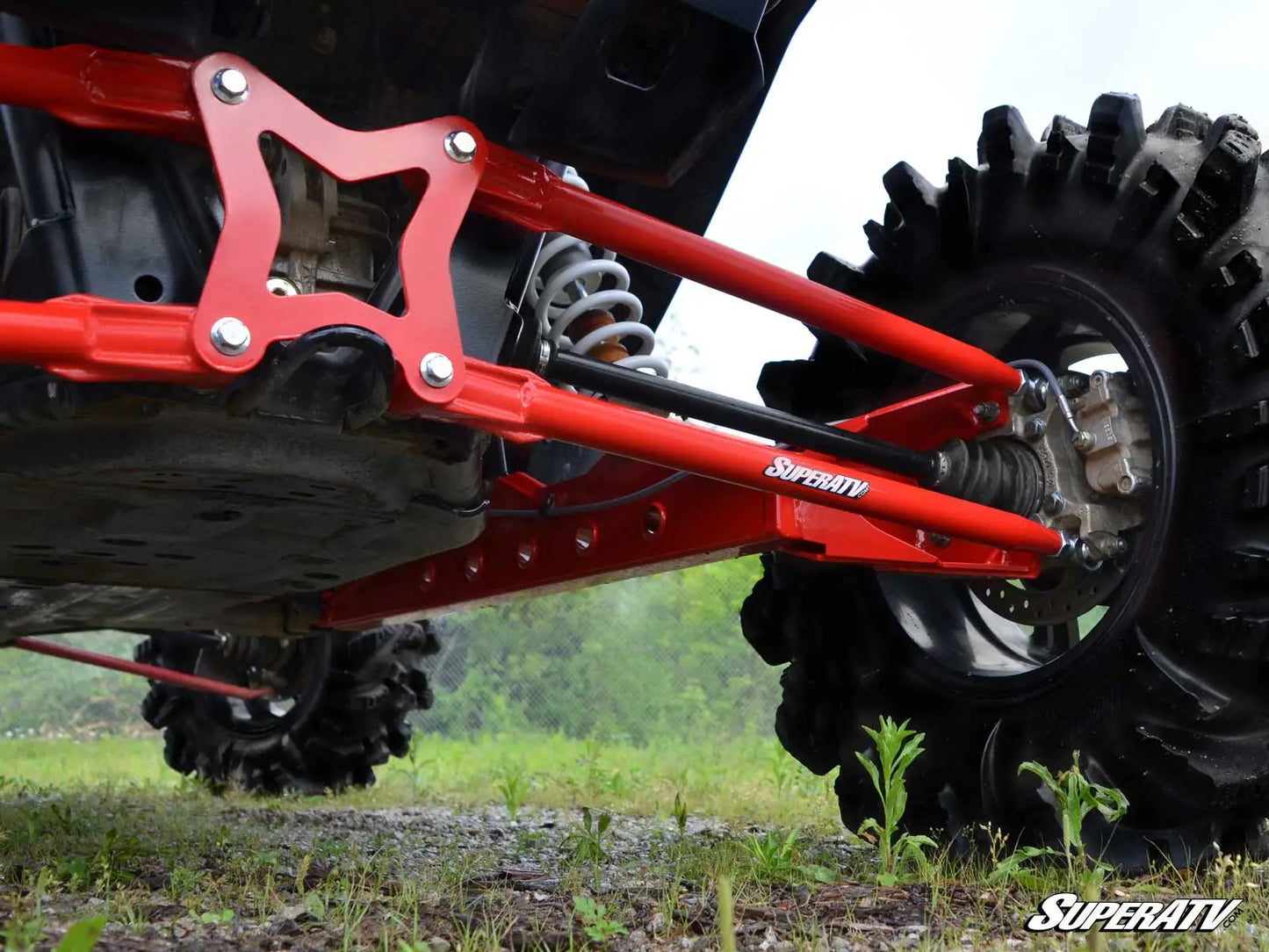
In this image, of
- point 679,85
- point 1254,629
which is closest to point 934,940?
point 1254,629

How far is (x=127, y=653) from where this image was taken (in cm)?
1289

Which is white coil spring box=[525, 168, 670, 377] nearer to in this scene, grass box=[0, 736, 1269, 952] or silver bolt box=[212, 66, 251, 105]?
silver bolt box=[212, 66, 251, 105]

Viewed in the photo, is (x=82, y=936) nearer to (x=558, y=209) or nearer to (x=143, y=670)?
(x=558, y=209)

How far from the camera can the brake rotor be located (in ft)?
7.30

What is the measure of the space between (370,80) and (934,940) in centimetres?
146

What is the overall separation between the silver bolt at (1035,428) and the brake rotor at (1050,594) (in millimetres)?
254

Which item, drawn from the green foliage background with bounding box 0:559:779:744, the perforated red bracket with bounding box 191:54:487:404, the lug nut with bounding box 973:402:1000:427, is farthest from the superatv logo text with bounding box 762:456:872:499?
the green foliage background with bounding box 0:559:779:744

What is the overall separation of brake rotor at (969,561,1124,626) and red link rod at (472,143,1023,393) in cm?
38

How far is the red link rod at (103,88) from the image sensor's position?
1503 mm

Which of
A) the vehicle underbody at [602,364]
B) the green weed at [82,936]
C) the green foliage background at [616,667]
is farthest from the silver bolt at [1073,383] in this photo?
the green foliage background at [616,667]

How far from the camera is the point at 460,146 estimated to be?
1.66 m

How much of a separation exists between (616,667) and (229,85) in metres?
8.54

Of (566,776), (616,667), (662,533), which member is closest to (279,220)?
(662,533)

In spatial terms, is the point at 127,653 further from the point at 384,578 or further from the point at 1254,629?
the point at 1254,629
